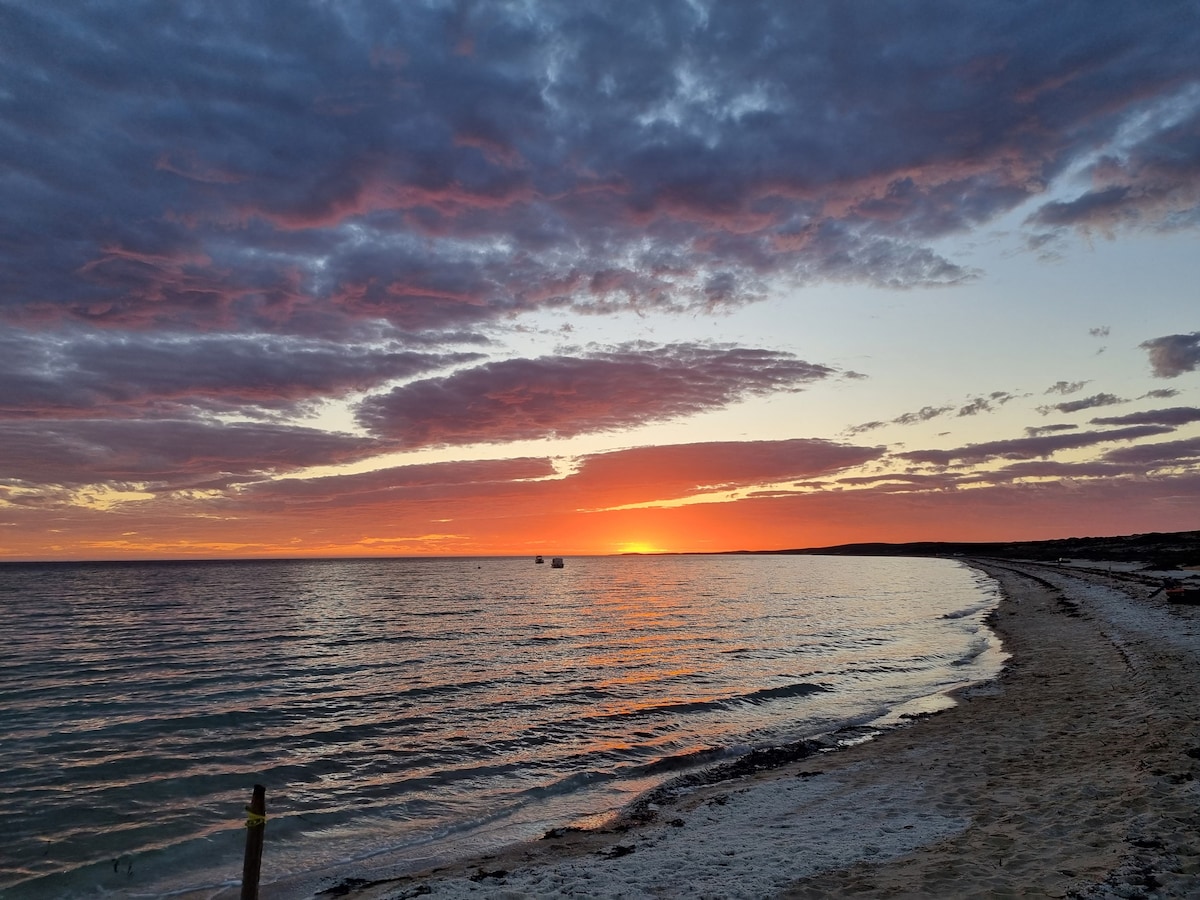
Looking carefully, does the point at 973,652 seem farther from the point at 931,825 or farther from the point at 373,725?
the point at 373,725

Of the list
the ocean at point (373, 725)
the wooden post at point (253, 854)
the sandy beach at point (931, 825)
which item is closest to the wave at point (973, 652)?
the ocean at point (373, 725)

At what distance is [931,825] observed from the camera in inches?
445

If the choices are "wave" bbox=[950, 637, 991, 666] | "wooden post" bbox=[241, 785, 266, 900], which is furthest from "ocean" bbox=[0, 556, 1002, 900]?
"wooden post" bbox=[241, 785, 266, 900]

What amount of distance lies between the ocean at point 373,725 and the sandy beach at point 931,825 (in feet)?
7.64

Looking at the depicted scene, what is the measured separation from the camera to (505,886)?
10312 mm

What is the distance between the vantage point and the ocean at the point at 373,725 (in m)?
13.1

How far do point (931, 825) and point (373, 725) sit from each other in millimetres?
16890

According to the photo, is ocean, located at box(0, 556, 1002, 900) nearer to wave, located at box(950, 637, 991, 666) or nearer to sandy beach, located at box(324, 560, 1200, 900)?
wave, located at box(950, 637, 991, 666)

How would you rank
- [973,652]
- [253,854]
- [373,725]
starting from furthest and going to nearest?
1. [973,652]
2. [373,725]
3. [253,854]

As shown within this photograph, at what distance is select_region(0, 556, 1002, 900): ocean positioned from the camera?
13125mm

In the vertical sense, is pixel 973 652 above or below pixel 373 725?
below

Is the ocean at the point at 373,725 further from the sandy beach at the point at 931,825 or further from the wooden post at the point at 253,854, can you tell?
the wooden post at the point at 253,854

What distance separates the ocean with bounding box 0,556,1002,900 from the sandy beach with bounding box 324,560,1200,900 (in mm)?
2329

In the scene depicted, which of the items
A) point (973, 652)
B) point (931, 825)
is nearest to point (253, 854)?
point (931, 825)
